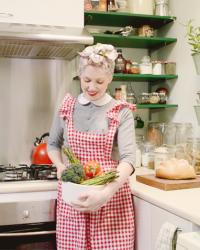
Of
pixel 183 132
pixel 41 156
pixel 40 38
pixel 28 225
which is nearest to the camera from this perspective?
pixel 28 225

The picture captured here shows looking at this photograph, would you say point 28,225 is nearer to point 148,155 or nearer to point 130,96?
point 148,155

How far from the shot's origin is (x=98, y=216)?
4.89 ft

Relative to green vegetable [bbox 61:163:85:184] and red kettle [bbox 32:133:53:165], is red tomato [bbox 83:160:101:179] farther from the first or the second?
red kettle [bbox 32:133:53:165]

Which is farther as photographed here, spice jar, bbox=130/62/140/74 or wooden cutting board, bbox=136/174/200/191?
spice jar, bbox=130/62/140/74

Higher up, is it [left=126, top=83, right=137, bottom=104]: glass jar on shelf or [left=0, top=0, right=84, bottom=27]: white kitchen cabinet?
[left=0, top=0, right=84, bottom=27]: white kitchen cabinet

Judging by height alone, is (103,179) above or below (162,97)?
below

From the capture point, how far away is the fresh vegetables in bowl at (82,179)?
1.32m

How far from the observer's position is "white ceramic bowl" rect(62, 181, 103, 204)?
131cm

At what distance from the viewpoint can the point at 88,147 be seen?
4.99 ft

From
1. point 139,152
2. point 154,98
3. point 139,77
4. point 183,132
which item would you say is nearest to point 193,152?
point 183,132

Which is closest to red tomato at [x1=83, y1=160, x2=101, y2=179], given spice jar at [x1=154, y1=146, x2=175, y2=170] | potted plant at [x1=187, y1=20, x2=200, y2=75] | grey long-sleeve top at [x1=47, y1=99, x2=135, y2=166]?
grey long-sleeve top at [x1=47, y1=99, x2=135, y2=166]

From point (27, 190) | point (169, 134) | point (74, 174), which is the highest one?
point (169, 134)

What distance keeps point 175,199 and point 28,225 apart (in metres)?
0.66

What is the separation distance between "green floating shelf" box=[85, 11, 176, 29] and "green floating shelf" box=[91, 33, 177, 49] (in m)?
0.12
